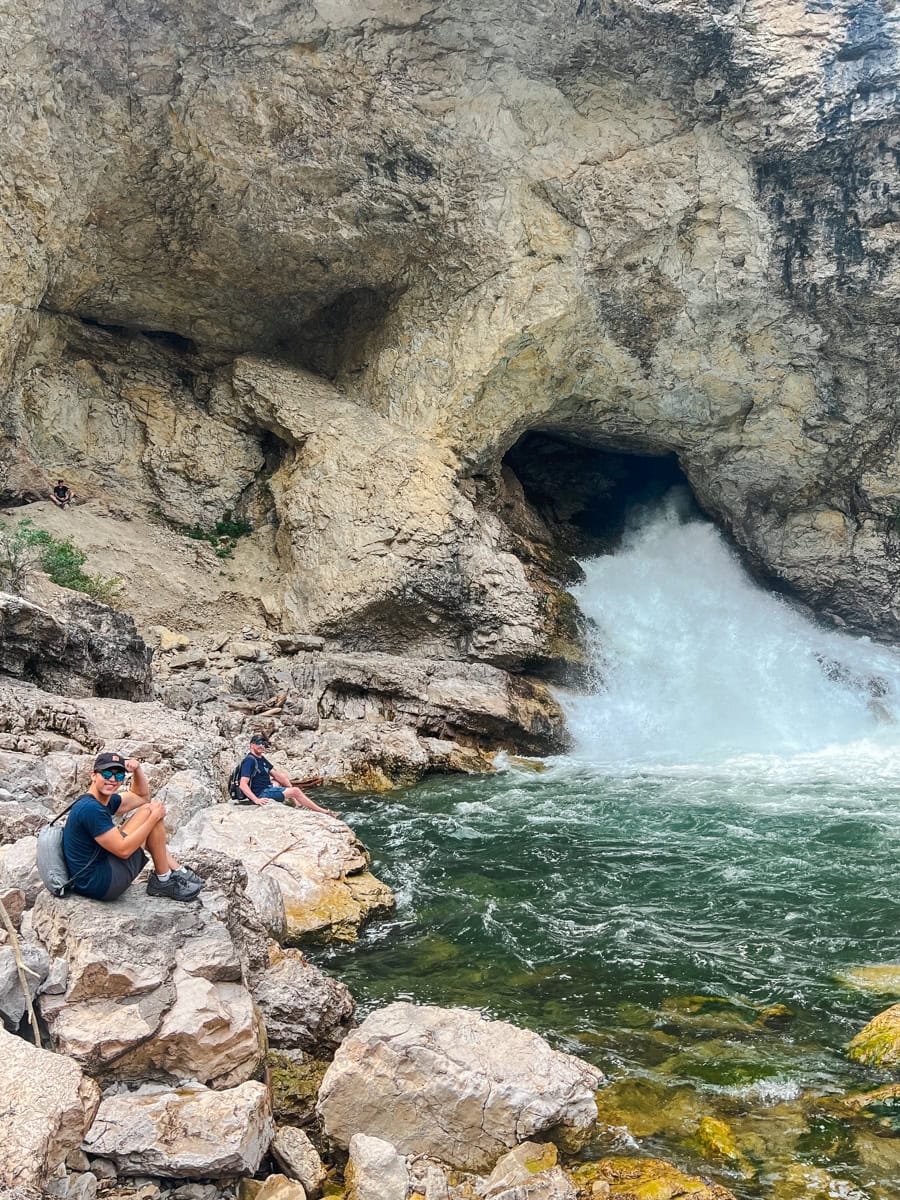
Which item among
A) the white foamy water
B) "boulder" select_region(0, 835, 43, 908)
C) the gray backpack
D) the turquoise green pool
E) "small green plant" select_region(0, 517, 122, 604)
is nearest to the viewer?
the turquoise green pool

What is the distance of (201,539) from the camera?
21000 mm

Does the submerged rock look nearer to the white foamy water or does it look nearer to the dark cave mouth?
the white foamy water

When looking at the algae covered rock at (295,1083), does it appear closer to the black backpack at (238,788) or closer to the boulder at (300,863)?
the boulder at (300,863)

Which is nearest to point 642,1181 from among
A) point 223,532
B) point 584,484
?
point 223,532

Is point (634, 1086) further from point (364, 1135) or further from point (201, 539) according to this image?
point (201, 539)

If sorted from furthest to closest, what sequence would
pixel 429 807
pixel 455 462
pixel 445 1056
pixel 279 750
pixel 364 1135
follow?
pixel 455 462 → pixel 279 750 → pixel 429 807 → pixel 445 1056 → pixel 364 1135

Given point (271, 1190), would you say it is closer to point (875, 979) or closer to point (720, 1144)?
point (720, 1144)

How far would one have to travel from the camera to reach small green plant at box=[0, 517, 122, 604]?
16.1 m

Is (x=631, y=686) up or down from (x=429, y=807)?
up

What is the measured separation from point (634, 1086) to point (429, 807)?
7.48 metres

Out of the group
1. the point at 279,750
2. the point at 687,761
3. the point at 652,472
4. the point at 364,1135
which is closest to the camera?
the point at 364,1135

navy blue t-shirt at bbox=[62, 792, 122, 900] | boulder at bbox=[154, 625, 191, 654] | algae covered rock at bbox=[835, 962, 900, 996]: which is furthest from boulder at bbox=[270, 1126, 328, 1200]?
boulder at bbox=[154, 625, 191, 654]

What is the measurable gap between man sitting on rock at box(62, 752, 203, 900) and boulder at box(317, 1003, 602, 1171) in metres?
1.46

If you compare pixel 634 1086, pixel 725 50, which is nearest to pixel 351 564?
pixel 725 50
